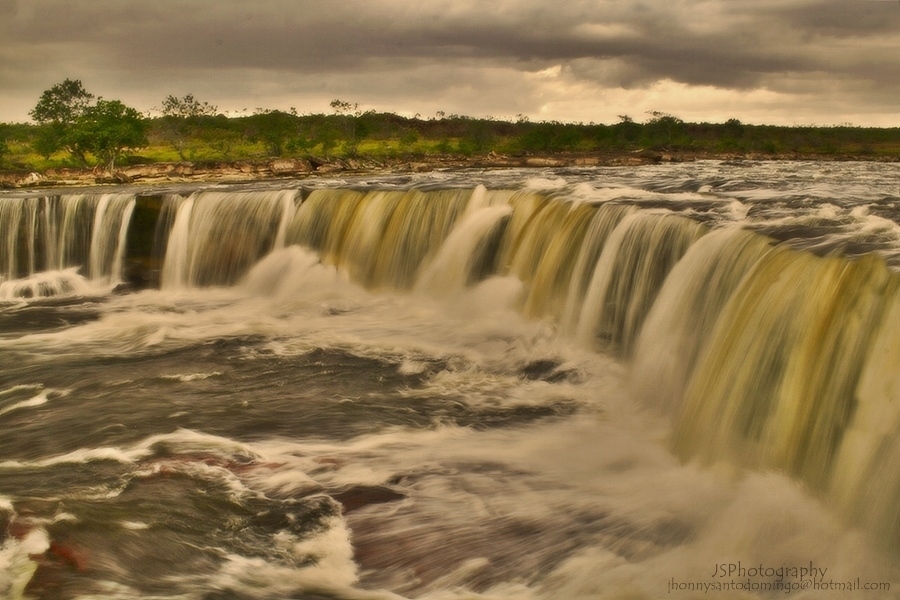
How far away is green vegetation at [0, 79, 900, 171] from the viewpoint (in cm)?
4756

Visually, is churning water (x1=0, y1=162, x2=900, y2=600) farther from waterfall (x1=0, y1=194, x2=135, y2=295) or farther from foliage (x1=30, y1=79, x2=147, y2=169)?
foliage (x1=30, y1=79, x2=147, y2=169)

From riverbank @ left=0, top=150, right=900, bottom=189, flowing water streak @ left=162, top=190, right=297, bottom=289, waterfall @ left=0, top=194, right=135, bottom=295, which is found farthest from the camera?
riverbank @ left=0, top=150, right=900, bottom=189

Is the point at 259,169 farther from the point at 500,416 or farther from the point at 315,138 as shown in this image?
the point at 500,416

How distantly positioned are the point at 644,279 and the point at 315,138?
2114 inches

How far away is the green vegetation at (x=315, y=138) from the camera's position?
47.6 metres

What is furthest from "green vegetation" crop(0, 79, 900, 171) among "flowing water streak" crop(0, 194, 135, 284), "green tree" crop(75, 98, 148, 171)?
"flowing water streak" crop(0, 194, 135, 284)

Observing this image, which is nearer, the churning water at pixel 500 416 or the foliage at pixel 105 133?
the churning water at pixel 500 416

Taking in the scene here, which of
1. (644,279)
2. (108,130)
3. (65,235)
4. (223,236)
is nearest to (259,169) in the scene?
(108,130)

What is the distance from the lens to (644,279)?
43.3 feet

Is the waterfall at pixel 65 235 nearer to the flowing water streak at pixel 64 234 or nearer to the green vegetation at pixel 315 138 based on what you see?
the flowing water streak at pixel 64 234

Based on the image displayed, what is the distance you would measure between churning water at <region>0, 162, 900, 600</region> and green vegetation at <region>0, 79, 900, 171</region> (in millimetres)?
31300

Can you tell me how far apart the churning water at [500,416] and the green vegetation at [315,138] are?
31.3 metres

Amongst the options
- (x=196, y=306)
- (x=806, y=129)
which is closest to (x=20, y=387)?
(x=196, y=306)

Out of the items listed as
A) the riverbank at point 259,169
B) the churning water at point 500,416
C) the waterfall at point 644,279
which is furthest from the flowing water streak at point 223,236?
the riverbank at point 259,169
